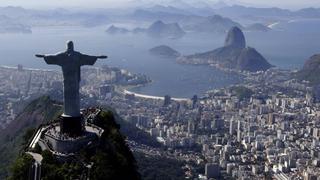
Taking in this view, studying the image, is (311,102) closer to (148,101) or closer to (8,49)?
(148,101)

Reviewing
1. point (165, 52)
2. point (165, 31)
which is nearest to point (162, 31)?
point (165, 31)

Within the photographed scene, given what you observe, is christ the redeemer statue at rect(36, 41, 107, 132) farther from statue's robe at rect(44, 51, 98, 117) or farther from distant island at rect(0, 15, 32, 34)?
distant island at rect(0, 15, 32, 34)

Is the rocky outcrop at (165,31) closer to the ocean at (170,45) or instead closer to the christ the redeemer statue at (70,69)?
the ocean at (170,45)

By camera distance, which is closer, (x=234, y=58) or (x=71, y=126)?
(x=71, y=126)

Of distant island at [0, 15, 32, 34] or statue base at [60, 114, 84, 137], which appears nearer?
statue base at [60, 114, 84, 137]

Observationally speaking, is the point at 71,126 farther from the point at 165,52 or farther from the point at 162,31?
the point at 162,31

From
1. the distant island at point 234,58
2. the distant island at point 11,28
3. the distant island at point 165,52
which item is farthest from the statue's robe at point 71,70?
the distant island at point 11,28

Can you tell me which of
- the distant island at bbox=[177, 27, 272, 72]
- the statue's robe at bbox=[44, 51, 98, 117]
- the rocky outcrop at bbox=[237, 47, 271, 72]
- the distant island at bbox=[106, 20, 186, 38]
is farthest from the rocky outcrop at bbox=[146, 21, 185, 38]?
the statue's robe at bbox=[44, 51, 98, 117]
